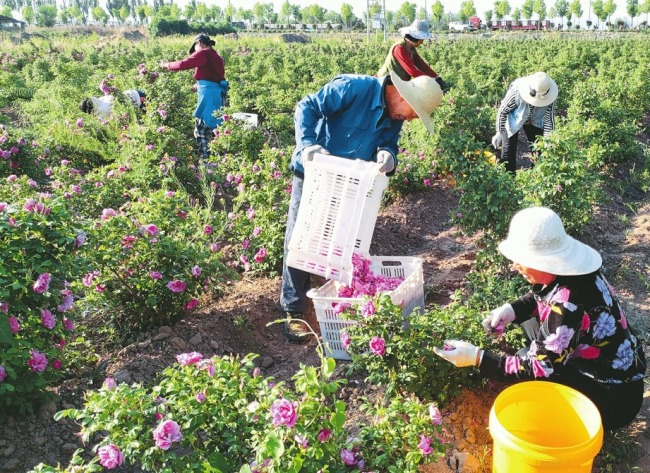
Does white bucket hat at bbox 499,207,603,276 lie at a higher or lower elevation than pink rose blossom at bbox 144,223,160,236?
higher

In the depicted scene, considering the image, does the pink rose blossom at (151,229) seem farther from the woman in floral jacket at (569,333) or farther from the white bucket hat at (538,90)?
the white bucket hat at (538,90)

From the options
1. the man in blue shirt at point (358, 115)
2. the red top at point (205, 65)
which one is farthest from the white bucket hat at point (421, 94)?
the red top at point (205, 65)

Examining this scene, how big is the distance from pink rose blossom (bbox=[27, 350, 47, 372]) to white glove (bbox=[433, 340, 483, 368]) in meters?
1.65

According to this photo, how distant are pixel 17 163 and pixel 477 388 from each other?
17.3ft

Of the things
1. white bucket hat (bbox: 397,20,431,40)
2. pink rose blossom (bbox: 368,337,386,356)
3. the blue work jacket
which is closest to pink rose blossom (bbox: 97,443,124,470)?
pink rose blossom (bbox: 368,337,386,356)

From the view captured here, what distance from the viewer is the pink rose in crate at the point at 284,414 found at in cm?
171

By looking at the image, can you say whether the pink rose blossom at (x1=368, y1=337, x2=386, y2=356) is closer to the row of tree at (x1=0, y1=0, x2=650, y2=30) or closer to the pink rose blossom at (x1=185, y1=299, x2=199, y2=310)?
the pink rose blossom at (x1=185, y1=299, x2=199, y2=310)

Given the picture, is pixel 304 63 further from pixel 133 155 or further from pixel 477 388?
pixel 477 388

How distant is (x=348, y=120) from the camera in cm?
337

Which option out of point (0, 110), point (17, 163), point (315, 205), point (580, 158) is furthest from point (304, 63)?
point (315, 205)

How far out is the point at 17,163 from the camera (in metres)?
6.11

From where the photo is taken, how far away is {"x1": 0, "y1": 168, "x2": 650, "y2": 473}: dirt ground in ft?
8.50

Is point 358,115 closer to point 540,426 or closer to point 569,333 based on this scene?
point 569,333

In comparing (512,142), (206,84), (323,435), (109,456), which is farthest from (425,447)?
(206,84)
